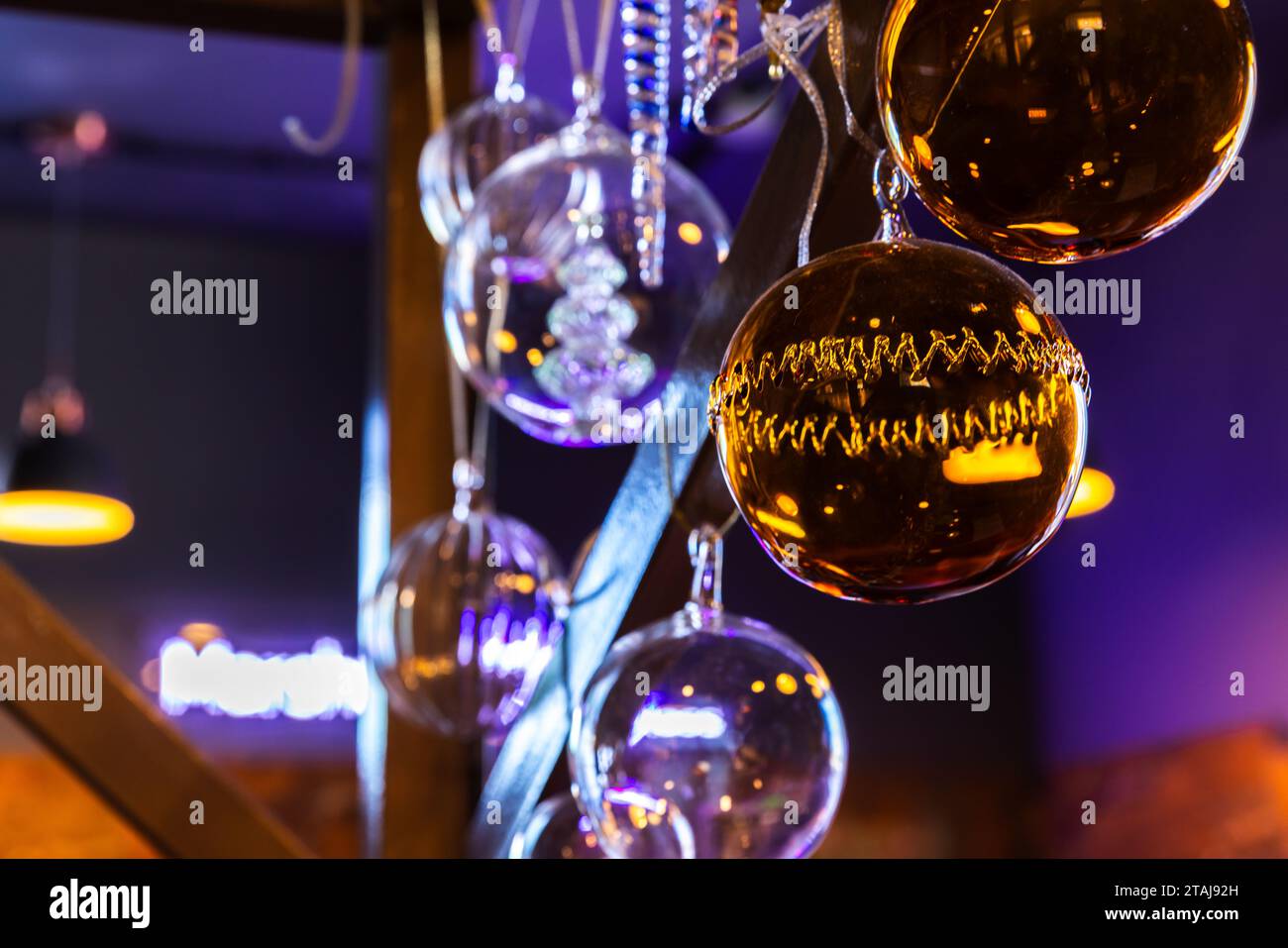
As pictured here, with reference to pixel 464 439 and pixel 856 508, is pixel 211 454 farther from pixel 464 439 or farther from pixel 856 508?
pixel 856 508

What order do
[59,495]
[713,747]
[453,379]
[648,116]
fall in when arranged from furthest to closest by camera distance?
[59,495]
[453,379]
[648,116]
[713,747]

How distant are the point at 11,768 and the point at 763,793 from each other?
554cm

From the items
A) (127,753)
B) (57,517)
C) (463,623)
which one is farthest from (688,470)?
(57,517)

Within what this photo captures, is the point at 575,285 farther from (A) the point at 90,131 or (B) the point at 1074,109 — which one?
(A) the point at 90,131

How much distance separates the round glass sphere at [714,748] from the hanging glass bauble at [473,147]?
34.3 inches

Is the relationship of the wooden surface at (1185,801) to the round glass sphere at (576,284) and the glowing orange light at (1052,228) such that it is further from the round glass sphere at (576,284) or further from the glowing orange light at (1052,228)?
the glowing orange light at (1052,228)

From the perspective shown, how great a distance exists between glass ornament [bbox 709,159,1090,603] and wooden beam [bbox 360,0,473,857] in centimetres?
187

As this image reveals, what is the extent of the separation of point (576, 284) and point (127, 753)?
1428 mm

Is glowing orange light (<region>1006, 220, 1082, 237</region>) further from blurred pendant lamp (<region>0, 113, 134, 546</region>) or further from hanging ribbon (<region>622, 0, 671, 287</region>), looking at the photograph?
blurred pendant lamp (<region>0, 113, 134, 546</region>)

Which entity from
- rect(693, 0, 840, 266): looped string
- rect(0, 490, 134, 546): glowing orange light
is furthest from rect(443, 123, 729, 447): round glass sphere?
rect(0, 490, 134, 546): glowing orange light

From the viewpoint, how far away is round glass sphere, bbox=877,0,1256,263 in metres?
0.72

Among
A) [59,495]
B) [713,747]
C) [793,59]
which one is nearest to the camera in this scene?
→ [793,59]

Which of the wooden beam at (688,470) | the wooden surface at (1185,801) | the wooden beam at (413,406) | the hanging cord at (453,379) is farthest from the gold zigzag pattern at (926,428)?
the wooden surface at (1185,801)

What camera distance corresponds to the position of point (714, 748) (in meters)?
1.20
